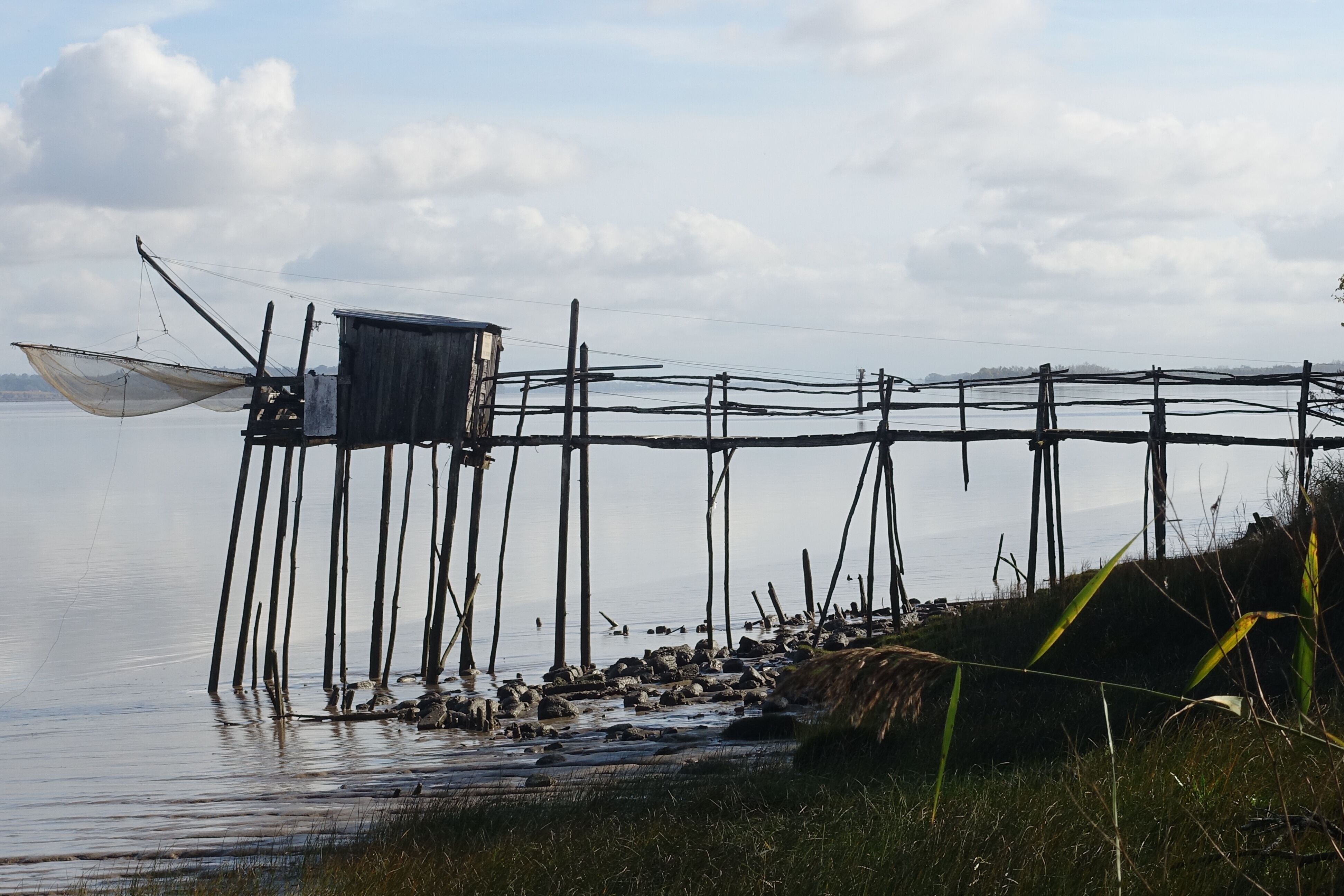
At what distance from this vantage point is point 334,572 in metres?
16.9

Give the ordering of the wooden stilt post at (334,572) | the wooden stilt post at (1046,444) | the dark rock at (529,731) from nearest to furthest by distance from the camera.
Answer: the dark rock at (529,731) → the wooden stilt post at (1046,444) → the wooden stilt post at (334,572)

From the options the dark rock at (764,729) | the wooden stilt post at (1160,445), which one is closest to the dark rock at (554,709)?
the dark rock at (764,729)

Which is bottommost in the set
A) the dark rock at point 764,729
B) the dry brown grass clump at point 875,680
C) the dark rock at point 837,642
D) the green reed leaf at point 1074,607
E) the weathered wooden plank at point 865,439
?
the dark rock at point 837,642

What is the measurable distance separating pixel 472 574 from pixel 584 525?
1.84m

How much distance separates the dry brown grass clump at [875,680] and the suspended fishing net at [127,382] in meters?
15.8

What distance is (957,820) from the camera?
5.77 metres

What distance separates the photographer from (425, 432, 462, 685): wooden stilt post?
16906mm

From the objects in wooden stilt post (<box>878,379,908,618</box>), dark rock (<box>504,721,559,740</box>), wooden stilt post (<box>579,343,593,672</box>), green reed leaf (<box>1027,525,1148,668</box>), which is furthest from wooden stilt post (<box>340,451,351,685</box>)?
green reed leaf (<box>1027,525,1148,668</box>)

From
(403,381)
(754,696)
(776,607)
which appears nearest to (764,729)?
(754,696)

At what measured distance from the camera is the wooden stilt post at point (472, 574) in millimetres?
17219

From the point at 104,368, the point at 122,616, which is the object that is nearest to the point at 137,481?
the point at 122,616

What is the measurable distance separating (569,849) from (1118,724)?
12.1ft

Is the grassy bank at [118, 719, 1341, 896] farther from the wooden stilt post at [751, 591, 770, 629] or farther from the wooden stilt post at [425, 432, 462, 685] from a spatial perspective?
the wooden stilt post at [751, 591, 770, 629]

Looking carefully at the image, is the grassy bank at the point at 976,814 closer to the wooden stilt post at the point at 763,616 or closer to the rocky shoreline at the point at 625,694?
the rocky shoreline at the point at 625,694
